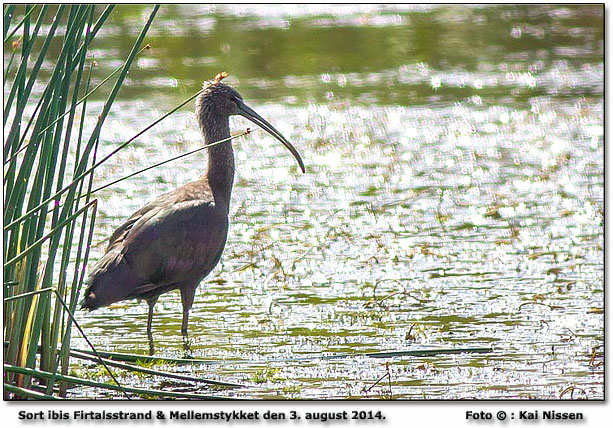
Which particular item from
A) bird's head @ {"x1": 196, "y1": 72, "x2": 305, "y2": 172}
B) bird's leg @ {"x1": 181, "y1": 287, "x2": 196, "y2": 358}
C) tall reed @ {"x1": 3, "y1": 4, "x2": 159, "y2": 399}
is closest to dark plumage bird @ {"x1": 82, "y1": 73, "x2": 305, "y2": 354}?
bird's leg @ {"x1": 181, "y1": 287, "x2": 196, "y2": 358}

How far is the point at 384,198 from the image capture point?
9.52 m

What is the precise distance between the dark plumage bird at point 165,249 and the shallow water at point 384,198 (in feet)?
→ 0.96

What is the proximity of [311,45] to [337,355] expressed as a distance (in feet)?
37.3

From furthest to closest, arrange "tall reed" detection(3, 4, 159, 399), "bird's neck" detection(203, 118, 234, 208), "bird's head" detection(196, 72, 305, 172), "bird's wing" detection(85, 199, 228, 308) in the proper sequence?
"bird's head" detection(196, 72, 305, 172) → "bird's neck" detection(203, 118, 234, 208) → "bird's wing" detection(85, 199, 228, 308) → "tall reed" detection(3, 4, 159, 399)

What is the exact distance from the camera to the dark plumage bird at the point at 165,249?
601cm

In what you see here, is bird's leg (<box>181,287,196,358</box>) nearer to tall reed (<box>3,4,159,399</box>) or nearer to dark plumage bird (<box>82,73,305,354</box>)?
dark plumage bird (<box>82,73,305,354</box>)

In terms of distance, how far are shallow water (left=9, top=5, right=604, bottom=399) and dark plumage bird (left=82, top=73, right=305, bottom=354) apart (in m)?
0.29

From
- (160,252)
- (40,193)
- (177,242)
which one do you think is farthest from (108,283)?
(40,193)

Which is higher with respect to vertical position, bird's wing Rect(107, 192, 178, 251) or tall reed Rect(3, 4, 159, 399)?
bird's wing Rect(107, 192, 178, 251)

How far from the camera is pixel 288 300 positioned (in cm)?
701

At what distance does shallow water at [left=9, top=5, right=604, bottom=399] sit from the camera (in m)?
5.86

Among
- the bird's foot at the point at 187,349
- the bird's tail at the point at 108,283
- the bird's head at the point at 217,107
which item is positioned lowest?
the bird's foot at the point at 187,349

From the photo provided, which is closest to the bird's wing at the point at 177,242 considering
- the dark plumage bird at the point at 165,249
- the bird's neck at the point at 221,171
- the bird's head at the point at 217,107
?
the dark plumage bird at the point at 165,249

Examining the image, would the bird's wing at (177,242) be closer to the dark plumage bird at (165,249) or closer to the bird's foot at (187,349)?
the dark plumage bird at (165,249)
